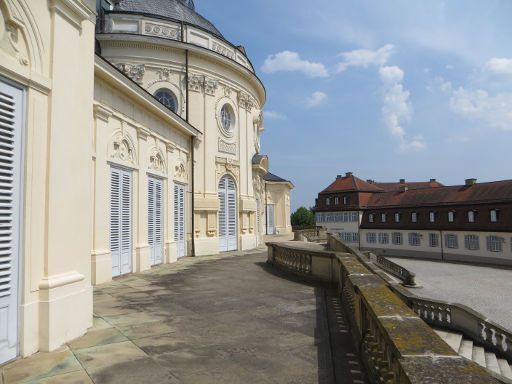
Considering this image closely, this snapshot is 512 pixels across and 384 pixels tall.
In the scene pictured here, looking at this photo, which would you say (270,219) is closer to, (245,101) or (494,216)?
(245,101)

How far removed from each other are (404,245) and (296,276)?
125ft

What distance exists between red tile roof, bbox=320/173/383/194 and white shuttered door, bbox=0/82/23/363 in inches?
2022

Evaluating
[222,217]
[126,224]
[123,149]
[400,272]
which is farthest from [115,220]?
[400,272]

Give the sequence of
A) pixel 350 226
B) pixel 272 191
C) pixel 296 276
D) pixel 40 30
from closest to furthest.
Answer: pixel 40 30 < pixel 296 276 < pixel 272 191 < pixel 350 226

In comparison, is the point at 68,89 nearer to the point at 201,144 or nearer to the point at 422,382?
the point at 422,382

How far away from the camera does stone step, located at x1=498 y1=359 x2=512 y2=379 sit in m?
9.40

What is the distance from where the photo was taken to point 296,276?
38.9ft

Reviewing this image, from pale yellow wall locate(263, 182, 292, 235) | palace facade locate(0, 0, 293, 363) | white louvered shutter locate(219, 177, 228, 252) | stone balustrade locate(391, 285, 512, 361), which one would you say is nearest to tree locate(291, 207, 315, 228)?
pale yellow wall locate(263, 182, 292, 235)

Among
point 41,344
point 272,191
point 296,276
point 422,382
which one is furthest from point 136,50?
point 272,191

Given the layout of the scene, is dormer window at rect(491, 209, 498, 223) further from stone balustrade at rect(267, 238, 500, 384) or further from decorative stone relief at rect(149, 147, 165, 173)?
stone balustrade at rect(267, 238, 500, 384)

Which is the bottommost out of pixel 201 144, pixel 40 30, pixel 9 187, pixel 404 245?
pixel 404 245

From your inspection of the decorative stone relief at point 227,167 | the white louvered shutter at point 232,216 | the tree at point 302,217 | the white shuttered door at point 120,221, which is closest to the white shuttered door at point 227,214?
the white louvered shutter at point 232,216

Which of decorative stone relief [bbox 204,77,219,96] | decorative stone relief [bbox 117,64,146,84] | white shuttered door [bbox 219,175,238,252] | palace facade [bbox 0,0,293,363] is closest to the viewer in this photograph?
palace facade [bbox 0,0,293,363]

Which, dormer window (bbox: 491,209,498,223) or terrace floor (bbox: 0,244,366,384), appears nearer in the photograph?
terrace floor (bbox: 0,244,366,384)
